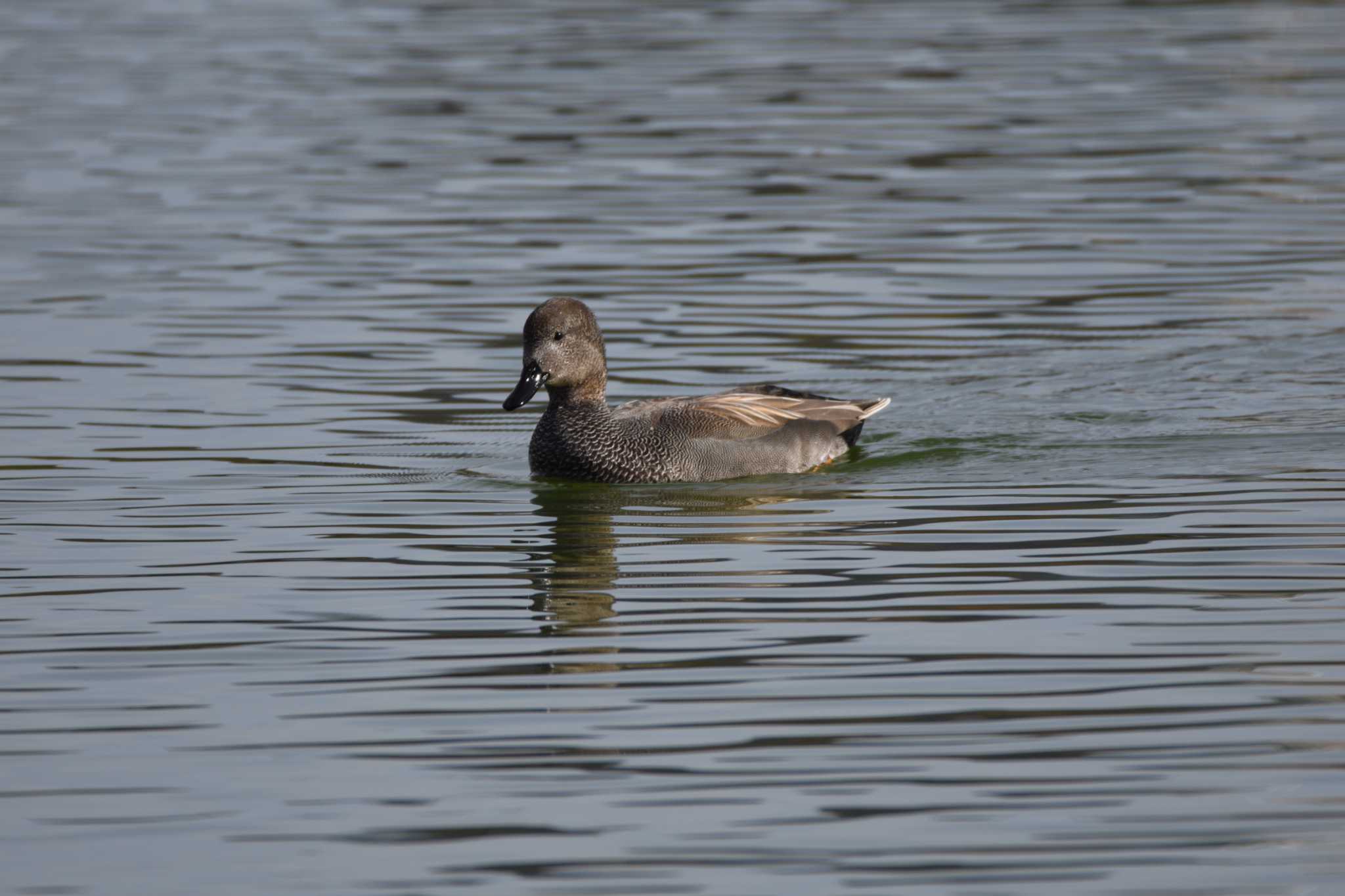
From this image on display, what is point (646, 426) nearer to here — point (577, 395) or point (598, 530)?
point (577, 395)

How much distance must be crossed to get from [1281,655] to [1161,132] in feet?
55.2

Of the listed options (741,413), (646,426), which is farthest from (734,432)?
(646,426)

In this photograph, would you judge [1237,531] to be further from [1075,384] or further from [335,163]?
[335,163]

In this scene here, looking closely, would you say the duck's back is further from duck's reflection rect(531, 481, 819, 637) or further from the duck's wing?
duck's reflection rect(531, 481, 819, 637)

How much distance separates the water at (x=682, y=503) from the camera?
711 centimetres

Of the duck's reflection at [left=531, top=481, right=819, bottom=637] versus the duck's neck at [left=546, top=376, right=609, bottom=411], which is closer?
the duck's reflection at [left=531, top=481, right=819, bottom=637]

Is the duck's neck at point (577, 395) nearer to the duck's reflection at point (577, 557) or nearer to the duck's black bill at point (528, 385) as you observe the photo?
the duck's black bill at point (528, 385)

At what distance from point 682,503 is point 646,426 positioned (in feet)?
2.27

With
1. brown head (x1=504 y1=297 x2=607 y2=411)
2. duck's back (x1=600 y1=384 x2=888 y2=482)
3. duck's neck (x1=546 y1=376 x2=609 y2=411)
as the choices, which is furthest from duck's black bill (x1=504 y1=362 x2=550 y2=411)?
duck's back (x1=600 y1=384 x2=888 y2=482)

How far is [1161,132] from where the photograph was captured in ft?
80.6

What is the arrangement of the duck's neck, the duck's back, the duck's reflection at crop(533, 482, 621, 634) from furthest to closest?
the duck's neck, the duck's back, the duck's reflection at crop(533, 482, 621, 634)

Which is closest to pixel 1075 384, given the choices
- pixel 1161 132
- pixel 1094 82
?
pixel 1161 132

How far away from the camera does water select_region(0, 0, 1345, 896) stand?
7.11 meters

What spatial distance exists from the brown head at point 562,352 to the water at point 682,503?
0.61 m
